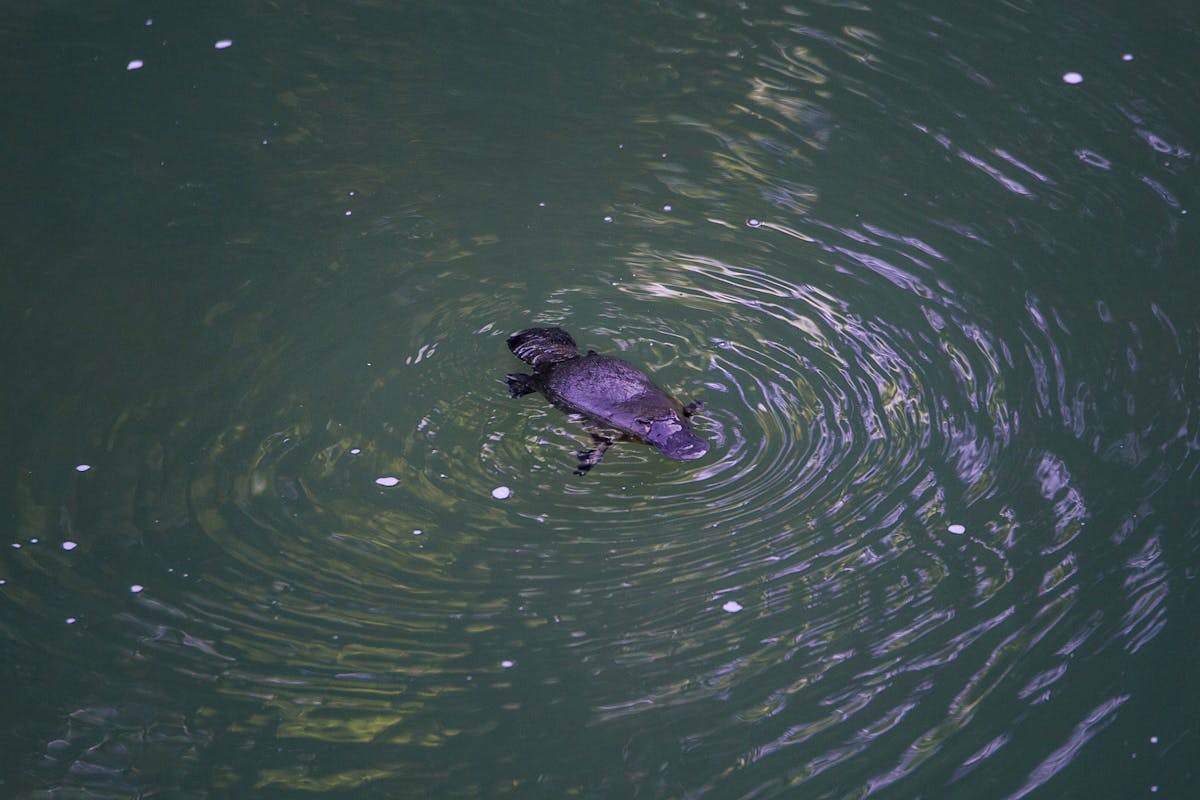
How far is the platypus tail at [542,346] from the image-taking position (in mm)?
4758

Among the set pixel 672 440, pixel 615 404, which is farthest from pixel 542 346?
pixel 672 440

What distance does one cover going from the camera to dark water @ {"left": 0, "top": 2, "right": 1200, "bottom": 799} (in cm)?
368

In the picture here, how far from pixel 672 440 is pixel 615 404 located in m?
0.26

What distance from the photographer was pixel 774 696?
3725 millimetres

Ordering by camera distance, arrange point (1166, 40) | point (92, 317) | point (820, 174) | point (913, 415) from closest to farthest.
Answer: point (913, 415)
point (92, 317)
point (820, 174)
point (1166, 40)

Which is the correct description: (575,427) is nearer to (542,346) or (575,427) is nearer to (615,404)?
(615,404)

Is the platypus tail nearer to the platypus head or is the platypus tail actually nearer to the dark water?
the dark water

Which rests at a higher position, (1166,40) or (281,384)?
(1166,40)

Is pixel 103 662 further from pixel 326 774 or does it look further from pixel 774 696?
pixel 774 696

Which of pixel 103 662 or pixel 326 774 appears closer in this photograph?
pixel 326 774

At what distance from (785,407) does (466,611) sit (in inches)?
61.4

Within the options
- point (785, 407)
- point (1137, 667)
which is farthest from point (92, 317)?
point (1137, 667)

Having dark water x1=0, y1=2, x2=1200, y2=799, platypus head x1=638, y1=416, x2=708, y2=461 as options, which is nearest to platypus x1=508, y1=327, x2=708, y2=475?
platypus head x1=638, y1=416, x2=708, y2=461

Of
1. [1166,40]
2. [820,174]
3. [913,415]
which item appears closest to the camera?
[913,415]
